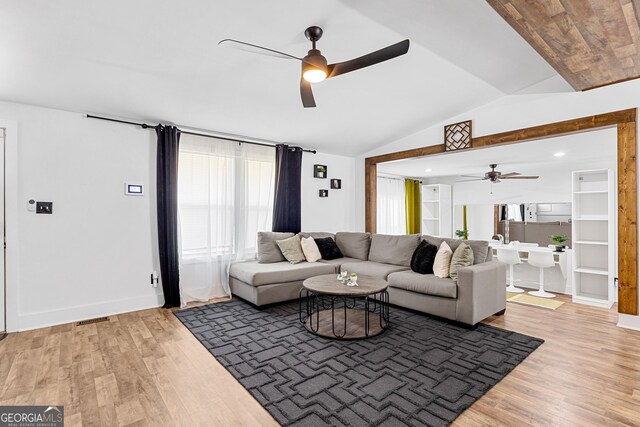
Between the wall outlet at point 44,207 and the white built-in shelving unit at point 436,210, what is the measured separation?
300 inches

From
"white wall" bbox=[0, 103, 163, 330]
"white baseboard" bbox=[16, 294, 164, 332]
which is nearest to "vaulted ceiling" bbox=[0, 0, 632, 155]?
"white wall" bbox=[0, 103, 163, 330]

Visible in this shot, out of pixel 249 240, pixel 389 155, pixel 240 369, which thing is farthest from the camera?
pixel 389 155

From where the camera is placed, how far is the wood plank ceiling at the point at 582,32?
7.07 ft

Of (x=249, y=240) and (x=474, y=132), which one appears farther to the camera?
(x=249, y=240)

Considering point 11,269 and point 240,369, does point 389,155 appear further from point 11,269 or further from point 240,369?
point 11,269

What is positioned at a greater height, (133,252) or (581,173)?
(581,173)

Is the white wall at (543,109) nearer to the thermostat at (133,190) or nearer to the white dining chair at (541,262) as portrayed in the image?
the white dining chair at (541,262)

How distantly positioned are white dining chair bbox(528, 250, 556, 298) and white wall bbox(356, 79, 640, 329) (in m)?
1.34

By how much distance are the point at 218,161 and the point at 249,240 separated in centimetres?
128

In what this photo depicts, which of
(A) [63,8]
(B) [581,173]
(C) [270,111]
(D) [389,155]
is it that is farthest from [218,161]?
(B) [581,173]

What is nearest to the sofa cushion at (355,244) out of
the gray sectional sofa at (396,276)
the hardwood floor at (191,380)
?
the gray sectional sofa at (396,276)

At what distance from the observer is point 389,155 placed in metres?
5.71

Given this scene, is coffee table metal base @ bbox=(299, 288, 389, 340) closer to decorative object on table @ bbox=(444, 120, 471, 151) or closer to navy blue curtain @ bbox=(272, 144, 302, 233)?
navy blue curtain @ bbox=(272, 144, 302, 233)

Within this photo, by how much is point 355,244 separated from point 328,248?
1.53ft
